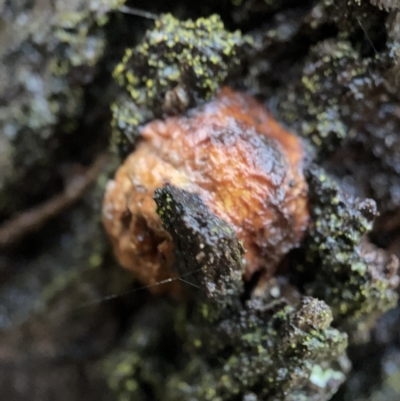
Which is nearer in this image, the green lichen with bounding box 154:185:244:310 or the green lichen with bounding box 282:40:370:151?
the green lichen with bounding box 154:185:244:310

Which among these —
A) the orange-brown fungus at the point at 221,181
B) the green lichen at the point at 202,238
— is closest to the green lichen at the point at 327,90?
the orange-brown fungus at the point at 221,181

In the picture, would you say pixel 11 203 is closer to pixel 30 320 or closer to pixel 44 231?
pixel 44 231

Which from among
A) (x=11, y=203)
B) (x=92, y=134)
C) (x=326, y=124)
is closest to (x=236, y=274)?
(x=326, y=124)

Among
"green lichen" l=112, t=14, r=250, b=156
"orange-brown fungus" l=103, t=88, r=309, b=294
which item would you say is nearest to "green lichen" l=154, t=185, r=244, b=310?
"orange-brown fungus" l=103, t=88, r=309, b=294

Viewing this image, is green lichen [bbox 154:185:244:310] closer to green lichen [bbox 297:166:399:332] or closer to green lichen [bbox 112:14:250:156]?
green lichen [bbox 297:166:399:332]

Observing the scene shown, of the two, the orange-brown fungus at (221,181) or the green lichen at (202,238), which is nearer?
the green lichen at (202,238)

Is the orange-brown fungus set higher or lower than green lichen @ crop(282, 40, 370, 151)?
lower

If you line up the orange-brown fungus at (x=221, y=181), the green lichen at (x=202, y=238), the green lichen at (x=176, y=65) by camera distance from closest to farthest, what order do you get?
the green lichen at (x=202, y=238)
the orange-brown fungus at (x=221, y=181)
the green lichen at (x=176, y=65)

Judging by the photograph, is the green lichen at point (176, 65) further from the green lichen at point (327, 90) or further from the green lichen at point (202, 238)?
the green lichen at point (202, 238)

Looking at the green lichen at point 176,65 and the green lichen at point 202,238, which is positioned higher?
the green lichen at point 176,65
